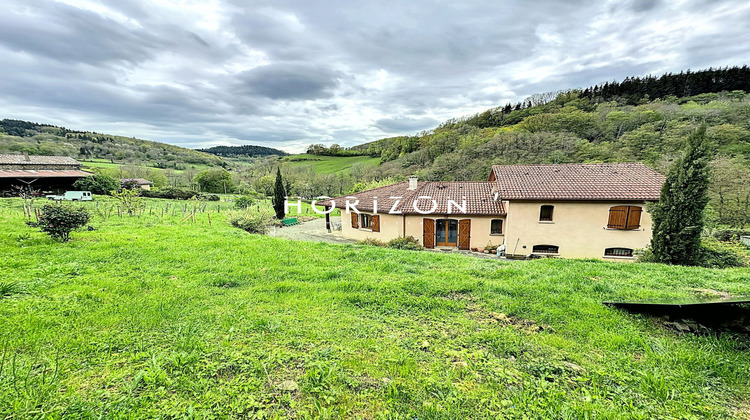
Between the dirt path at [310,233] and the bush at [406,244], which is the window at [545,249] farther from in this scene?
the dirt path at [310,233]

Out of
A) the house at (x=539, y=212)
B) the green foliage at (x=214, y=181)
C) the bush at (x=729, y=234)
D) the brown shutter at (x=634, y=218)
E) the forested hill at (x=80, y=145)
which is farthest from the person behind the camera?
the forested hill at (x=80, y=145)

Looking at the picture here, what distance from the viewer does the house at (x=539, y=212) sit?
44.2 feet

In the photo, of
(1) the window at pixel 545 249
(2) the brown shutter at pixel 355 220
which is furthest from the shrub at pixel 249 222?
(1) the window at pixel 545 249

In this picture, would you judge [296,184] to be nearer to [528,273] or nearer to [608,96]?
[528,273]

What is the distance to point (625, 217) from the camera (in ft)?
43.9

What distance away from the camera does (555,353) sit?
125 inches

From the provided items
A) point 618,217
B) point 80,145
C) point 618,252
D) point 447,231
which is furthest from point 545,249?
point 80,145

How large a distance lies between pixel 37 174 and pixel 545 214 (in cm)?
4606

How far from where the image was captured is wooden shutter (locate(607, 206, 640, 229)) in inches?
526

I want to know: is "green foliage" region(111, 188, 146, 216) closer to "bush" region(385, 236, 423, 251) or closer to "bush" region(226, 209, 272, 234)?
"bush" region(226, 209, 272, 234)

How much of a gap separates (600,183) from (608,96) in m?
68.9

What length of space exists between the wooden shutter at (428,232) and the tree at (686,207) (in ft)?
30.2

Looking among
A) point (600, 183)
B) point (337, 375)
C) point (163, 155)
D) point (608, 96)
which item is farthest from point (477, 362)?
point (163, 155)

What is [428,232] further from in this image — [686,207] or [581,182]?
[686,207]
